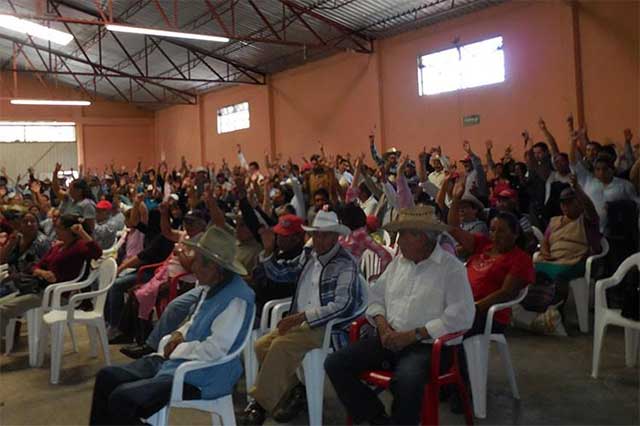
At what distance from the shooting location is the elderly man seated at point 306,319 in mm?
2855

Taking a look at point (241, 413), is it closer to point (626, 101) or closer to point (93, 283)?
point (93, 283)

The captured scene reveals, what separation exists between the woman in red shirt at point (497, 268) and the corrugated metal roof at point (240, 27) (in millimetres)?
6288

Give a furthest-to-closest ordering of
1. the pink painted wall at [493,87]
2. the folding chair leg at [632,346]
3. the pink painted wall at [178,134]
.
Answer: the pink painted wall at [178,134] < the pink painted wall at [493,87] < the folding chair leg at [632,346]

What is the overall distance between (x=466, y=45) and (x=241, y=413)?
749 centimetres

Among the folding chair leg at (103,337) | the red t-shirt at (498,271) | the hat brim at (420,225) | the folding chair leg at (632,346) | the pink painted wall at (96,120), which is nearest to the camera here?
the hat brim at (420,225)

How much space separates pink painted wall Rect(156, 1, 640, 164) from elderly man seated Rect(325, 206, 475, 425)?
5.72m

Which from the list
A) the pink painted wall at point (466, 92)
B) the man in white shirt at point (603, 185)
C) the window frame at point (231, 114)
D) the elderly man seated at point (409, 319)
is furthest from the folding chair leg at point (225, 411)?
the window frame at point (231, 114)

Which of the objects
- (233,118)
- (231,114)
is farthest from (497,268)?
(231,114)

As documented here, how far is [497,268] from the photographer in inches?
126

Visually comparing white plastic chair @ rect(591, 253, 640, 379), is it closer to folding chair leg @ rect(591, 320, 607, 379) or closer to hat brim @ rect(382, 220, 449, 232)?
folding chair leg @ rect(591, 320, 607, 379)

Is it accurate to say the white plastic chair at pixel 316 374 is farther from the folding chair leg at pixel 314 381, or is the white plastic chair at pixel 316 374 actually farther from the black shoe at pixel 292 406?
the black shoe at pixel 292 406

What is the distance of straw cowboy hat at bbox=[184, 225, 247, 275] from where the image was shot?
2.54 meters

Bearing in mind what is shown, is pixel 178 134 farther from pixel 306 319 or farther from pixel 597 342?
pixel 597 342

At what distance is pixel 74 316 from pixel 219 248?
1.99 metres
